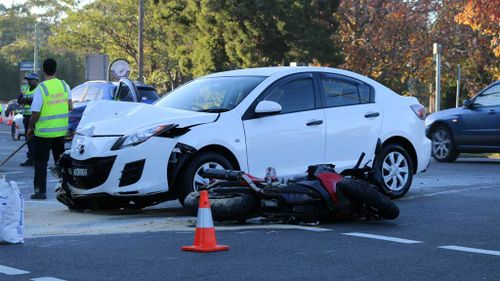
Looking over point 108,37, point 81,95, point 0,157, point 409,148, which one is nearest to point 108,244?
point 409,148

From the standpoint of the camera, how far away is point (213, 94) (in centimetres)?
1091

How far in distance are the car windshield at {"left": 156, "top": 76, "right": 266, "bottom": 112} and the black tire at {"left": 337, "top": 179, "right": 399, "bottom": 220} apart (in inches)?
77.6

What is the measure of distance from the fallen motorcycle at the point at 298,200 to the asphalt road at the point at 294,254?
6.4 inches

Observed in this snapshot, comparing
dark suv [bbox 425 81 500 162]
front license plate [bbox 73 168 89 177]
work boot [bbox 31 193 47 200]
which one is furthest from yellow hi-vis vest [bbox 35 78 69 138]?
dark suv [bbox 425 81 500 162]

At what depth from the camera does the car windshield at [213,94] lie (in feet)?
34.8

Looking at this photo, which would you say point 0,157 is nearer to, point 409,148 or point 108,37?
point 409,148

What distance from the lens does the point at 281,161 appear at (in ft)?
35.0

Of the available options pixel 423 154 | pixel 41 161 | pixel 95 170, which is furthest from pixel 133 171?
pixel 423 154

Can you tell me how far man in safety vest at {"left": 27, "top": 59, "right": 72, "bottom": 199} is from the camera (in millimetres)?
11938

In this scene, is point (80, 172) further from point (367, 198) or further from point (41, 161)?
point (367, 198)

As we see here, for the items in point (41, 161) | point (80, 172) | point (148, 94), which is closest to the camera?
point (80, 172)

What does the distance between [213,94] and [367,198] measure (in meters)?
2.64

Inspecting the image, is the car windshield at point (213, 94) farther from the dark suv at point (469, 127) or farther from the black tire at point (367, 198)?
the dark suv at point (469, 127)

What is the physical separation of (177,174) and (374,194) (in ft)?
6.96
